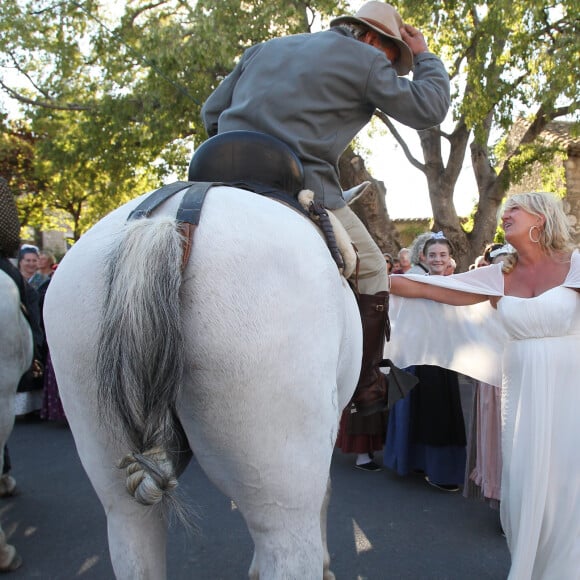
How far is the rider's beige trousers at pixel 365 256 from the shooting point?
2525 mm

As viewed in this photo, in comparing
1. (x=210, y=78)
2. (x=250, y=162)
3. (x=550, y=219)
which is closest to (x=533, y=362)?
(x=550, y=219)

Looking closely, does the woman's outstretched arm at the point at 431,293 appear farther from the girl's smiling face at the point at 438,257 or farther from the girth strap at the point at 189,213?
the girl's smiling face at the point at 438,257

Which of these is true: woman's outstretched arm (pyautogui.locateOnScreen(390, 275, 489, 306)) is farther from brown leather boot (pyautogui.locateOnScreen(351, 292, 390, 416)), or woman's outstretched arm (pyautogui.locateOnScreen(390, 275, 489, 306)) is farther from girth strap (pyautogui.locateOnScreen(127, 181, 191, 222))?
girth strap (pyautogui.locateOnScreen(127, 181, 191, 222))

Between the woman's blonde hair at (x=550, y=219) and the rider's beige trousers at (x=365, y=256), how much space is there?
1.17 meters

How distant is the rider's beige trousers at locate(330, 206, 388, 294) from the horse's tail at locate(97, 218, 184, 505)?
3.91 ft

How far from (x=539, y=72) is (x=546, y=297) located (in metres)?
10.7

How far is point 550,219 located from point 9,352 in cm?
308

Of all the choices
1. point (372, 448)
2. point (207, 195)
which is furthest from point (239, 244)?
point (372, 448)

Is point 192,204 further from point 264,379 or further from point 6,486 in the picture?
point 6,486

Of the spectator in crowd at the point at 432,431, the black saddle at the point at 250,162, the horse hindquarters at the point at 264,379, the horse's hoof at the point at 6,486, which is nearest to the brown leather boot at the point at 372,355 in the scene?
the black saddle at the point at 250,162

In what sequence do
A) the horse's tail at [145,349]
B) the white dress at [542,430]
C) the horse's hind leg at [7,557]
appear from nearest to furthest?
the horse's tail at [145,349]
the white dress at [542,430]
the horse's hind leg at [7,557]

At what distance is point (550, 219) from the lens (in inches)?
128

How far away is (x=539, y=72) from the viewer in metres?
12.0

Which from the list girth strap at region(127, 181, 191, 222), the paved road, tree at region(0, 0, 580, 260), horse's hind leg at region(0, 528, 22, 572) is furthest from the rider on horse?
tree at region(0, 0, 580, 260)
